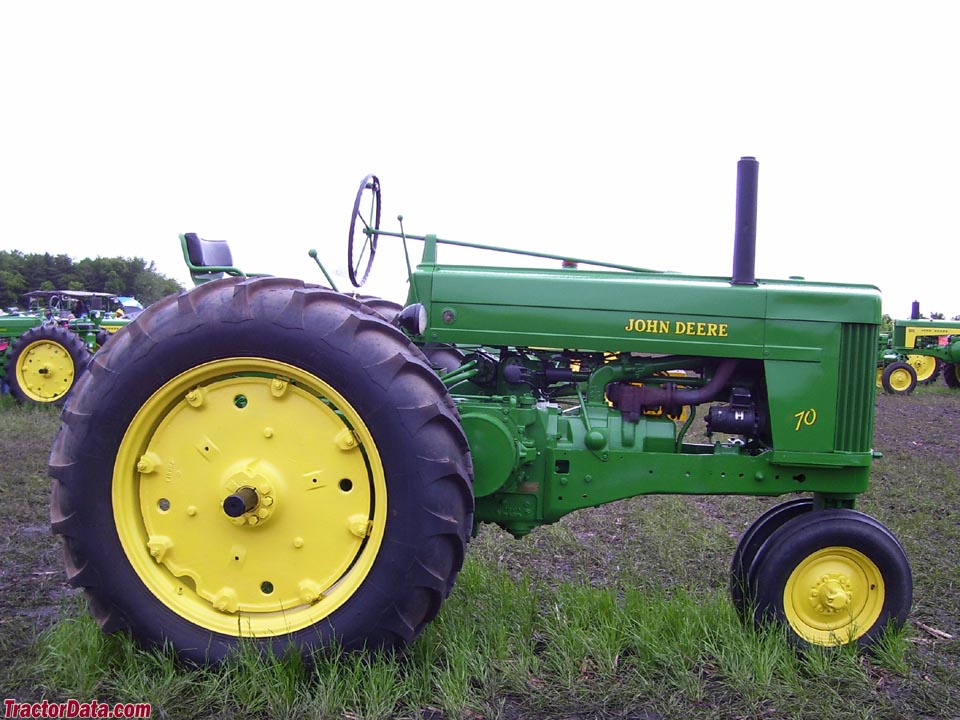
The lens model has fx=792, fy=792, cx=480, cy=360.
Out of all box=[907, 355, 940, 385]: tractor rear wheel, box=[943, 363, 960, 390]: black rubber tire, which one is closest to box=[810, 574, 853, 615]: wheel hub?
box=[943, 363, 960, 390]: black rubber tire

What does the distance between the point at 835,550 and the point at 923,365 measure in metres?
17.1

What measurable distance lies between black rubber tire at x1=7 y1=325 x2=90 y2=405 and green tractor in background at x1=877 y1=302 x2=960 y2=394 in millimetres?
15152

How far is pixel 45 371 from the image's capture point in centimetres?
1152

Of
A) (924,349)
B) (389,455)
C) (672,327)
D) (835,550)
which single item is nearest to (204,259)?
(389,455)

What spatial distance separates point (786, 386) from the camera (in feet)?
11.1

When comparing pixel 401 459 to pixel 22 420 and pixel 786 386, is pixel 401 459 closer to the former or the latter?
pixel 786 386

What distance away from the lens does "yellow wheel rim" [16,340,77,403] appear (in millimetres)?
11492

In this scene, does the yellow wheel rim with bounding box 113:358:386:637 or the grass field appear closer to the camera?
the grass field

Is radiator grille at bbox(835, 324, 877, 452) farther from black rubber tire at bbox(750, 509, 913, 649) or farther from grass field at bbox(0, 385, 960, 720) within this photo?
grass field at bbox(0, 385, 960, 720)

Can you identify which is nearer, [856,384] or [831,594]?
[831,594]

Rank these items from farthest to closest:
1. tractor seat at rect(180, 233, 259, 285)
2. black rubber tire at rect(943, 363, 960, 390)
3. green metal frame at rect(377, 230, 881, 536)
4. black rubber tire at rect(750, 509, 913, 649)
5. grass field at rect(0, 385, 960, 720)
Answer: black rubber tire at rect(943, 363, 960, 390)
tractor seat at rect(180, 233, 259, 285)
green metal frame at rect(377, 230, 881, 536)
black rubber tire at rect(750, 509, 913, 649)
grass field at rect(0, 385, 960, 720)

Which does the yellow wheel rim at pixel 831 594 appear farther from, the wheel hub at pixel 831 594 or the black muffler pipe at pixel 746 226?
the black muffler pipe at pixel 746 226

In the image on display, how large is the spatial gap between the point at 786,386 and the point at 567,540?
6.87 feet

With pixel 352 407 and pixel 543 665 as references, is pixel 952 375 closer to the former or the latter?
pixel 543 665
